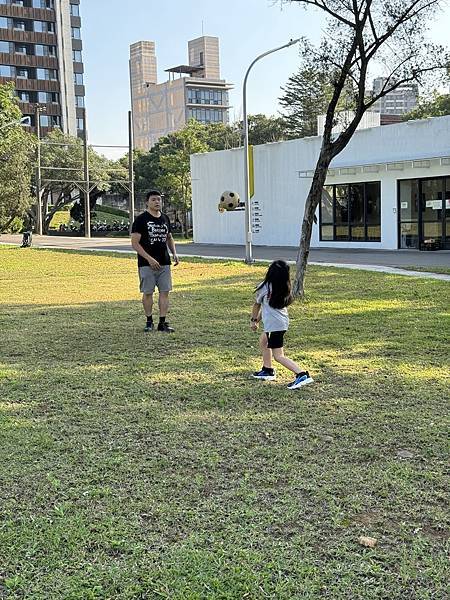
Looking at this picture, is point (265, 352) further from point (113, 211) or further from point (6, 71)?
point (6, 71)

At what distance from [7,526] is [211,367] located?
3.65m

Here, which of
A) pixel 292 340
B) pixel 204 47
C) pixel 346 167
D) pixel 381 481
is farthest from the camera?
pixel 204 47

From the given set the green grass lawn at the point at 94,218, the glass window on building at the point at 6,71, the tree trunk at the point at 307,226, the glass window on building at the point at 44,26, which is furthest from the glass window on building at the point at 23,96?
the tree trunk at the point at 307,226

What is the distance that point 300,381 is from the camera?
6.27 meters

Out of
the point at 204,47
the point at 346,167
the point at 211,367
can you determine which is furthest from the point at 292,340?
the point at 204,47

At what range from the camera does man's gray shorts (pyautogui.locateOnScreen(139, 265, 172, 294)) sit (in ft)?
29.0

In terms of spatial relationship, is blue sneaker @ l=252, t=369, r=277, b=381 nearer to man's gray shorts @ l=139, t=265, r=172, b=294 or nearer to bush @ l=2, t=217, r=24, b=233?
man's gray shorts @ l=139, t=265, r=172, b=294

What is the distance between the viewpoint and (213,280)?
16094mm

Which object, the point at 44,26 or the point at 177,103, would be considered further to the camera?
the point at 177,103

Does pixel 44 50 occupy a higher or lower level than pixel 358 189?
higher

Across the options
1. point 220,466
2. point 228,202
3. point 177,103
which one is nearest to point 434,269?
point 228,202

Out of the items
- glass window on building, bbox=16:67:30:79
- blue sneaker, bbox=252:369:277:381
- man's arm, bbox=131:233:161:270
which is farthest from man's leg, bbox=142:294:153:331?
glass window on building, bbox=16:67:30:79

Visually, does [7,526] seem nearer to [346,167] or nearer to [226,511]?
[226,511]

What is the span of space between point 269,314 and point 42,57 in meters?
83.9
